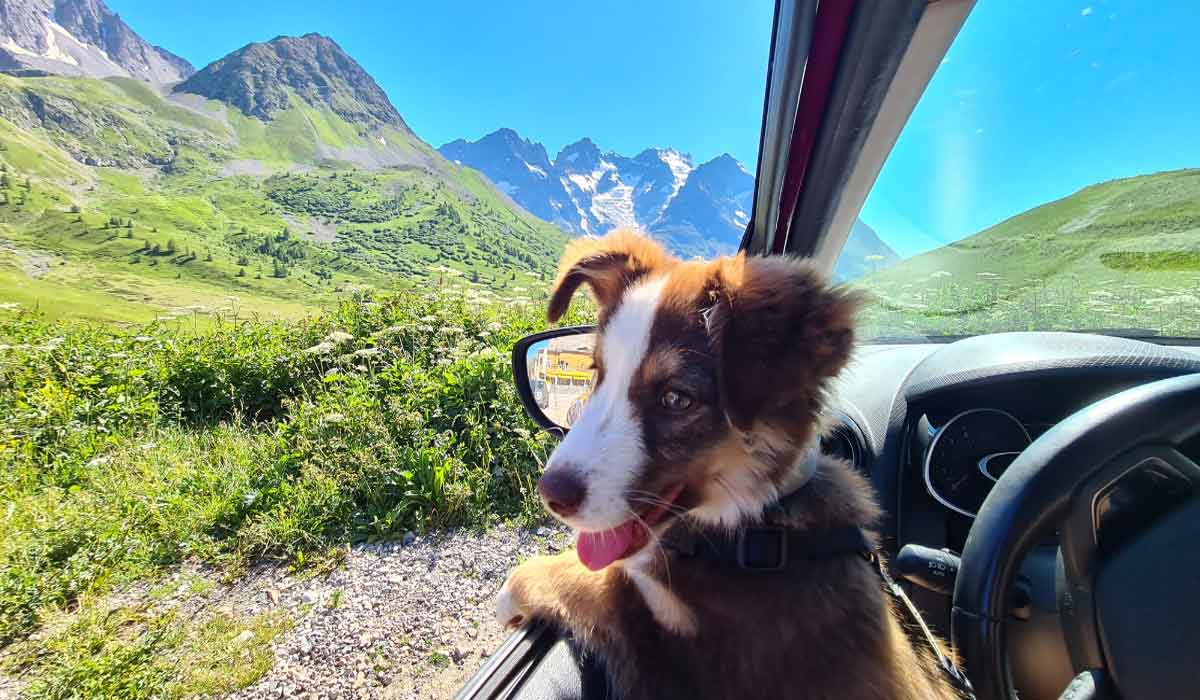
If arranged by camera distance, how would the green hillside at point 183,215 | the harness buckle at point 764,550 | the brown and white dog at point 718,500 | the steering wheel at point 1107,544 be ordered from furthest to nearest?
1. the green hillside at point 183,215
2. the harness buckle at point 764,550
3. the brown and white dog at point 718,500
4. the steering wheel at point 1107,544

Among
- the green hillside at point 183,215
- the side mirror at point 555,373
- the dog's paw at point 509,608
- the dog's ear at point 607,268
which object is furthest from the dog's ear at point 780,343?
the green hillside at point 183,215

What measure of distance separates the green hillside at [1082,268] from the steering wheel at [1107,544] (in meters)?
0.79

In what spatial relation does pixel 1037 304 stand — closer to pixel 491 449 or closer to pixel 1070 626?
pixel 1070 626

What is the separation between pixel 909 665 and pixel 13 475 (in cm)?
748

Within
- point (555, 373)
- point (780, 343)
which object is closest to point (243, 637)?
point (555, 373)

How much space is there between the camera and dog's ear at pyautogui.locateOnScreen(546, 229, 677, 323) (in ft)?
8.55

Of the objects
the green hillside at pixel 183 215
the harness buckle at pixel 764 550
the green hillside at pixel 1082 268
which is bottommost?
the harness buckle at pixel 764 550

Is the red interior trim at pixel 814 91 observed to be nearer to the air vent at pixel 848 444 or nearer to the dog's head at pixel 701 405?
the dog's head at pixel 701 405

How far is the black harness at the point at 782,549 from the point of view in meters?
1.80

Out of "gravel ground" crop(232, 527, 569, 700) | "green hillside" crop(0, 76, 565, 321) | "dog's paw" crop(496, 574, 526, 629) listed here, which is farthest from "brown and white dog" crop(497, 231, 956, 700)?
"green hillside" crop(0, 76, 565, 321)

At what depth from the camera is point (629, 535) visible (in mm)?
1935

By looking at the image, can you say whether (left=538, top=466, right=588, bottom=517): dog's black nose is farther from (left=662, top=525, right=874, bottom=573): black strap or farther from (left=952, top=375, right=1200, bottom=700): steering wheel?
(left=952, top=375, right=1200, bottom=700): steering wheel

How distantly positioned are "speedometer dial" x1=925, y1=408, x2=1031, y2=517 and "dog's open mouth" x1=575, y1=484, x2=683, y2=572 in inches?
50.6

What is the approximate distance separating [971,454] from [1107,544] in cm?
106
